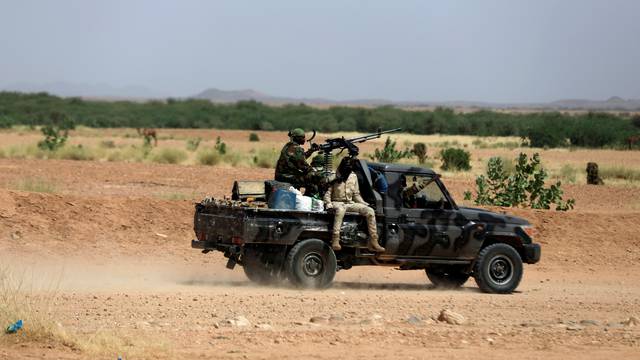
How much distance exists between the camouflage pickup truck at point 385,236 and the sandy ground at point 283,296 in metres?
0.38

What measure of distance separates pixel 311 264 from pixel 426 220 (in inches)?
72.1

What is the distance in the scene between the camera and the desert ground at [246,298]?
11.3m

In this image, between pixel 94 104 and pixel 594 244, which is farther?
pixel 94 104

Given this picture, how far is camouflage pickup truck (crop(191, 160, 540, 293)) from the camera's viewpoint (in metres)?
15.6

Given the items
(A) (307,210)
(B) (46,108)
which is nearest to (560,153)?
(A) (307,210)

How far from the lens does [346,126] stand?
10212 centimetres

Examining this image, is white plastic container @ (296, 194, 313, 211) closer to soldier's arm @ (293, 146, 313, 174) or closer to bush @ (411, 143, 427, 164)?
soldier's arm @ (293, 146, 313, 174)

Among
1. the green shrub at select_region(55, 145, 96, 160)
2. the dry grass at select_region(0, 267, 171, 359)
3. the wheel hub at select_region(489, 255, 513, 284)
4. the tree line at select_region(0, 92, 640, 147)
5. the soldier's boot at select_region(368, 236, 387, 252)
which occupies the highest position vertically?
the soldier's boot at select_region(368, 236, 387, 252)

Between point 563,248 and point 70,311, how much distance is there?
12737 millimetres

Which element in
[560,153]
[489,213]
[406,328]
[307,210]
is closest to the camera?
[406,328]

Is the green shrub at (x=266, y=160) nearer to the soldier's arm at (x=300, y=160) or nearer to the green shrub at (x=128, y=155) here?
the green shrub at (x=128, y=155)

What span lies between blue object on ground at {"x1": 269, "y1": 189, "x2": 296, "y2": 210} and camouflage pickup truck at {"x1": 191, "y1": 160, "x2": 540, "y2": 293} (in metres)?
0.10

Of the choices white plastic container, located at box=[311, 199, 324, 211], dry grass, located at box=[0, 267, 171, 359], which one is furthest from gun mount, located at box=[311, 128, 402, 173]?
dry grass, located at box=[0, 267, 171, 359]

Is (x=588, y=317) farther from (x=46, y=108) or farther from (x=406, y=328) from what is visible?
(x=46, y=108)
